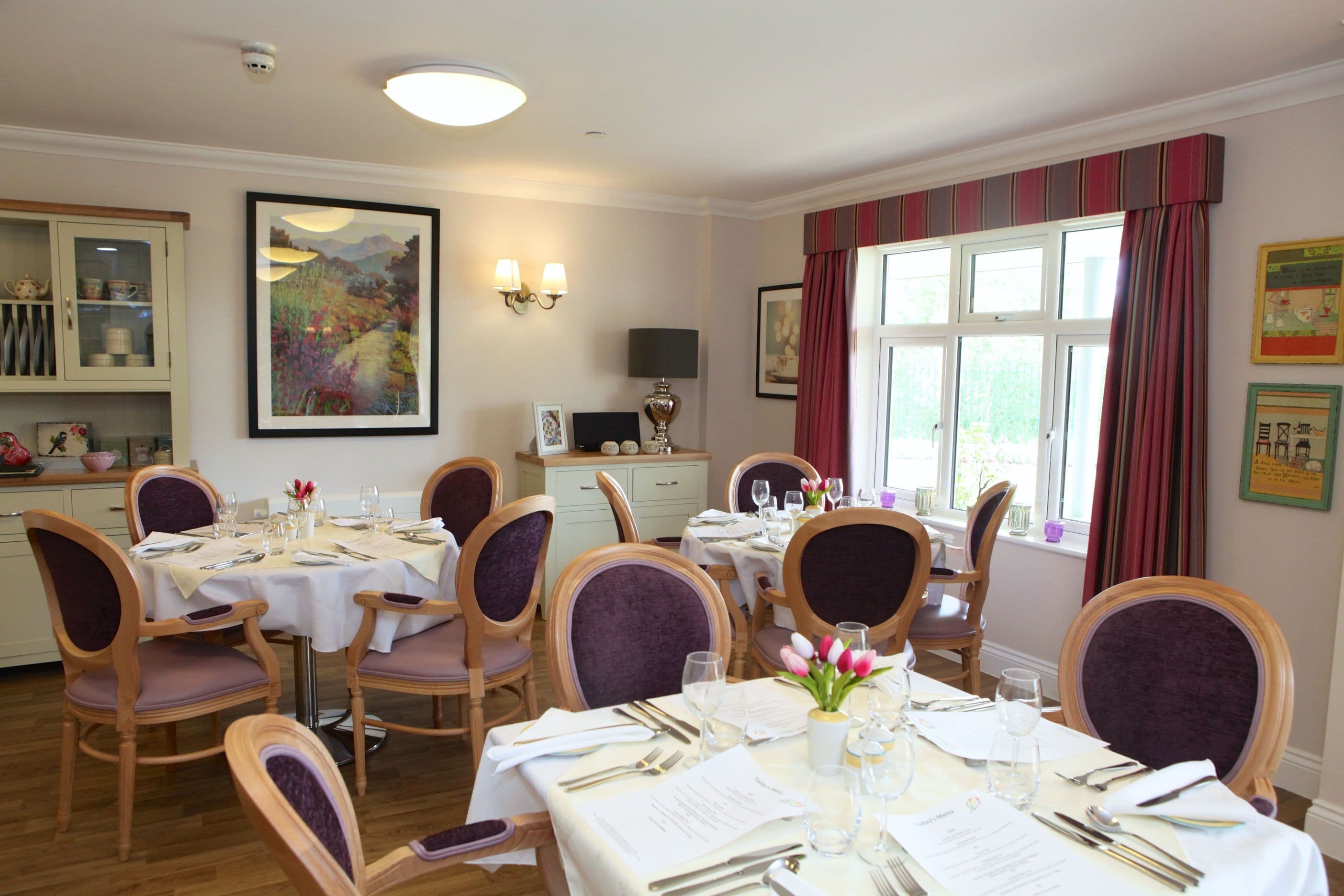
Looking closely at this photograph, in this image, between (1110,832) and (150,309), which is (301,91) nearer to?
(150,309)

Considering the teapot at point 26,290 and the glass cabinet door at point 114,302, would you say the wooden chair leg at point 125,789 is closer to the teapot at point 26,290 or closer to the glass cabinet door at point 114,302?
the glass cabinet door at point 114,302

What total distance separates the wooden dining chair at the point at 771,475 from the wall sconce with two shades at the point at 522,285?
1687 mm

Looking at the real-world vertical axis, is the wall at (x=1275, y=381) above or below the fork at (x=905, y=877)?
above

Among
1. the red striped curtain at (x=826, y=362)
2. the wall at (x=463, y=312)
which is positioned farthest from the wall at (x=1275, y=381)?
the wall at (x=463, y=312)

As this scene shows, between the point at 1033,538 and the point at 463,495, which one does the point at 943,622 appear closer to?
the point at 1033,538

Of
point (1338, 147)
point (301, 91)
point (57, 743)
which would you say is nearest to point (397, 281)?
point (301, 91)

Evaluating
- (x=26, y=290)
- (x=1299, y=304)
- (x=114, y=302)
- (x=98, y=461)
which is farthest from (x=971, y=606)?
(x=26, y=290)

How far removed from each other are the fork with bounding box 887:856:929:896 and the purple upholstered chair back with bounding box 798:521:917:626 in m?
1.68

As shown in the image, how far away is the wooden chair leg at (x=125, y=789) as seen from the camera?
2.60 m

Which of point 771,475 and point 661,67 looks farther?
point 771,475

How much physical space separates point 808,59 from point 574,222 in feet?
8.89

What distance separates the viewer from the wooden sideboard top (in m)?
5.08

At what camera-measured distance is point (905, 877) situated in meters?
1.21

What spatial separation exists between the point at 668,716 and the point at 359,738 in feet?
5.53
